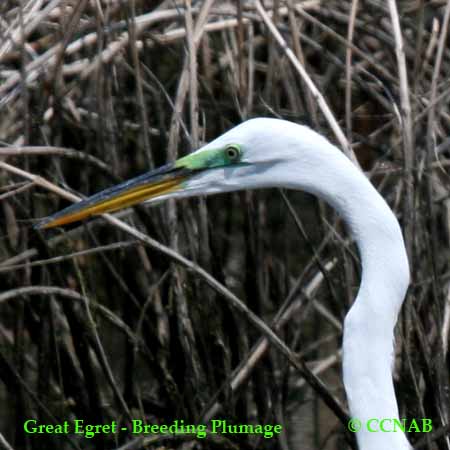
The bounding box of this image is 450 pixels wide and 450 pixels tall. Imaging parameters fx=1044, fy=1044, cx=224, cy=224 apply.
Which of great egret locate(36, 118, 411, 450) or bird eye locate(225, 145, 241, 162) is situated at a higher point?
bird eye locate(225, 145, 241, 162)

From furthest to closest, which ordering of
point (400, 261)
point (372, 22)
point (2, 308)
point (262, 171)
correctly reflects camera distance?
point (2, 308), point (372, 22), point (262, 171), point (400, 261)

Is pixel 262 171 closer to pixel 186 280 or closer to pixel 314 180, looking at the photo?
pixel 314 180

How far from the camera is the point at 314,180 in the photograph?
7.50ft

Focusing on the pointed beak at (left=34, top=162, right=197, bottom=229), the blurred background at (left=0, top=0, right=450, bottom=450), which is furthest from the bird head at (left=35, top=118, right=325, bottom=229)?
the blurred background at (left=0, top=0, right=450, bottom=450)

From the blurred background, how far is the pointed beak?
0.54 metres

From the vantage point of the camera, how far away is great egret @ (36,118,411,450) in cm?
222

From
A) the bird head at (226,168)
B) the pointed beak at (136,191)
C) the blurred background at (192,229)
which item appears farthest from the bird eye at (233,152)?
the blurred background at (192,229)

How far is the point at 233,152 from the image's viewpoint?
2410 millimetres

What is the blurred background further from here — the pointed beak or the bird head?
the bird head

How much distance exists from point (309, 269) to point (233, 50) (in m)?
0.89

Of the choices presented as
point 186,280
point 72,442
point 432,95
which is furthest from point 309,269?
point 72,442

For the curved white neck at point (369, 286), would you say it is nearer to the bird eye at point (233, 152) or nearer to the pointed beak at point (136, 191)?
the bird eye at point (233, 152)

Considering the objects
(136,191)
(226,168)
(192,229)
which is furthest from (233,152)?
(192,229)

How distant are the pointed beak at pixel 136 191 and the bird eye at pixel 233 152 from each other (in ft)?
0.34
